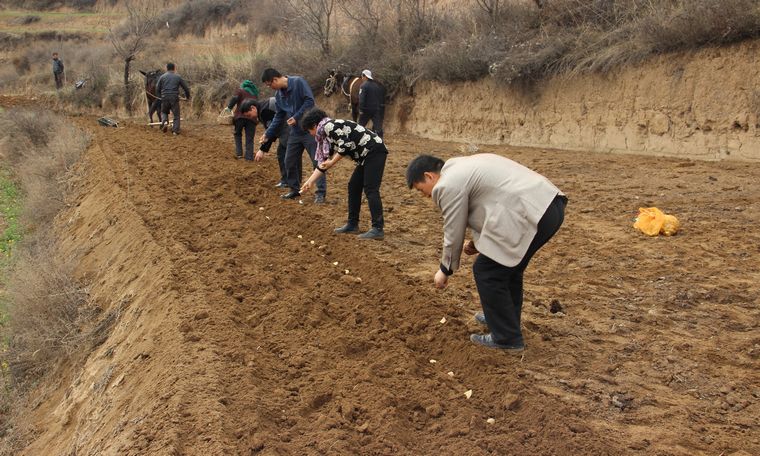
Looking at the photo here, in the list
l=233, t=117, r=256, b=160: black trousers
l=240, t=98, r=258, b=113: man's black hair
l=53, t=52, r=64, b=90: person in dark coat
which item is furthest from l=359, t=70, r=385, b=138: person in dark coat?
l=53, t=52, r=64, b=90: person in dark coat

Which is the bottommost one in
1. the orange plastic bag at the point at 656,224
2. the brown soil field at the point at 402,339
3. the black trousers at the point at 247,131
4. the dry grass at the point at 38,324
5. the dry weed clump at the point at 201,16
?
the dry grass at the point at 38,324

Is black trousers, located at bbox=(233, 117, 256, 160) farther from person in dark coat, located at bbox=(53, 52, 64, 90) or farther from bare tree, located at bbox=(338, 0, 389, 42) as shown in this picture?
person in dark coat, located at bbox=(53, 52, 64, 90)

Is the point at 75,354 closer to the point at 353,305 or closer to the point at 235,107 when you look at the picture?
the point at 353,305

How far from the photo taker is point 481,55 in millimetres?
15859

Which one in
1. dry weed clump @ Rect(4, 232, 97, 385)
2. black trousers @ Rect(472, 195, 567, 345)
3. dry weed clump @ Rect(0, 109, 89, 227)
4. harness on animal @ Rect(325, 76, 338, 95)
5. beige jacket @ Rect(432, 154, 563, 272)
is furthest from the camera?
harness on animal @ Rect(325, 76, 338, 95)

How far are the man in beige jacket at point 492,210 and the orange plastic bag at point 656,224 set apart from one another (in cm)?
345

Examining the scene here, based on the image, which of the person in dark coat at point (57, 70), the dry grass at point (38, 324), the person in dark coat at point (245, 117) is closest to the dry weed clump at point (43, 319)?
the dry grass at point (38, 324)

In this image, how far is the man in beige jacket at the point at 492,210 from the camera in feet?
14.3

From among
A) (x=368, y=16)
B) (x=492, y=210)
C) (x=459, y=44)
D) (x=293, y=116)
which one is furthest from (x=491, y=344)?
(x=368, y=16)

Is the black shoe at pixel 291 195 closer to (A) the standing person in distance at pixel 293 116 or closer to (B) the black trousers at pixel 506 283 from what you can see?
(A) the standing person in distance at pixel 293 116

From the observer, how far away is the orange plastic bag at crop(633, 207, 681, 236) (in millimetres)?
7480

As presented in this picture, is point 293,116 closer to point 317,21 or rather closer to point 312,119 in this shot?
point 312,119

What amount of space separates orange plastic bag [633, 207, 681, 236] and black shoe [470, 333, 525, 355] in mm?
3441

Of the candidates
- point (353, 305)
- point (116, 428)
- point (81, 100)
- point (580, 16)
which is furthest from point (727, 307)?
point (81, 100)
